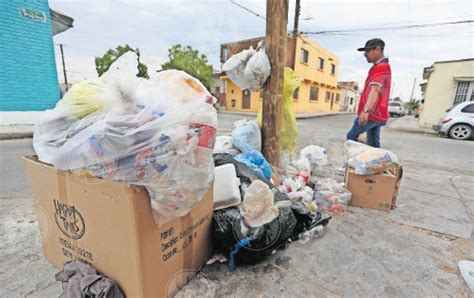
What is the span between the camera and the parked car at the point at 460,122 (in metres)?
6.57

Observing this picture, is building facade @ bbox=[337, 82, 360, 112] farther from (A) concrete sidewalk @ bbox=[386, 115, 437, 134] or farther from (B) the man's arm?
(B) the man's arm

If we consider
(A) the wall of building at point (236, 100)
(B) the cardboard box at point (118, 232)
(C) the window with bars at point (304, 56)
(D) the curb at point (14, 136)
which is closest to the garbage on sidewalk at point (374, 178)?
(B) the cardboard box at point (118, 232)

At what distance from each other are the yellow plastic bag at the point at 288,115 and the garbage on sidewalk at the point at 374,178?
0.68 metres

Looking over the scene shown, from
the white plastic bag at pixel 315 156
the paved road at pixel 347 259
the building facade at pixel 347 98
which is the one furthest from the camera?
the building facade at pixel 347 98

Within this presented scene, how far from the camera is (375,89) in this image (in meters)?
2.19

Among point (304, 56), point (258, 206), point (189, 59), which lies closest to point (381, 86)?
point (258, 206)

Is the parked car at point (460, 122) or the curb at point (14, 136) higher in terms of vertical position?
the parked car at point (460, 122)

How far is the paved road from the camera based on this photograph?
1111mm

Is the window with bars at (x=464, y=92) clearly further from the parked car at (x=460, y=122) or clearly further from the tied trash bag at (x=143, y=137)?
the tied trash bag at (x=143, y=137)

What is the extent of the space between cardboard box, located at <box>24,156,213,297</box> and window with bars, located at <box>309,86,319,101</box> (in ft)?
56.4

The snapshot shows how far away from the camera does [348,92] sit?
95.0 feet

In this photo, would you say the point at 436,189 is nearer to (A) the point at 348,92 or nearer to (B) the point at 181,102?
(B) the point at 181,102

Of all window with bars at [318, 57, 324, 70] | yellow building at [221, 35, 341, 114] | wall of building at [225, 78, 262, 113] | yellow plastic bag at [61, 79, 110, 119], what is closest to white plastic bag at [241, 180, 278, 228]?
yellow plastic bag at [61, 79, 110, 119]

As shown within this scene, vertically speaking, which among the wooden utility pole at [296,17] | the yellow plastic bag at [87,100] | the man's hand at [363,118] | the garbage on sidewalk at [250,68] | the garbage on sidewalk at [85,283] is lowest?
the garbage on sidewalk at [85,283]
